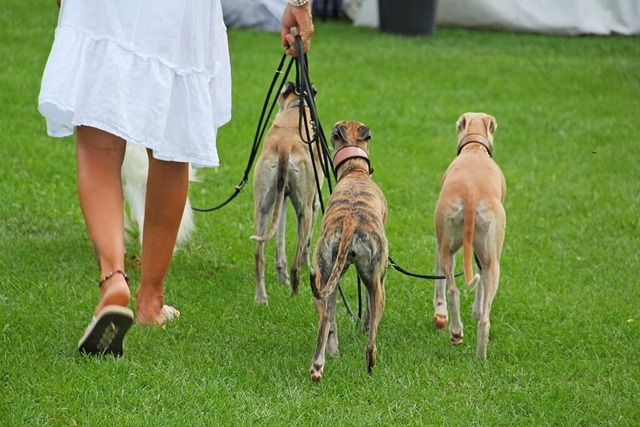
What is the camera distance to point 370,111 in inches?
432

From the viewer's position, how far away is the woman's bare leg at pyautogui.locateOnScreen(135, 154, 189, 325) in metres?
4.63

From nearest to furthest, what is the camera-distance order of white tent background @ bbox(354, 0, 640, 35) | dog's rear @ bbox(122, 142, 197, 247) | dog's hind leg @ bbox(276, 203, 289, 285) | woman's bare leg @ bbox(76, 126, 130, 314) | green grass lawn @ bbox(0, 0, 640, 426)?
green grass lawn @ bbox(0, 0, 640, 426) < woman's bare leg @ bbox(76, 126, 130, 314) < dog's hind leg @ bbox(276, 203, 289, 285) < dog's rear @ bbox(122, 142, 197, 247) < white tent background @ bbox(354, 0, 640, 35)

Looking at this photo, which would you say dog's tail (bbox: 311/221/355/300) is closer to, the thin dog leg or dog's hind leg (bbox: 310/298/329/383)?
dog's hind leg (bbox: 310/298/329/383)

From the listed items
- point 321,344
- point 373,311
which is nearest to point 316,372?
point 321,344

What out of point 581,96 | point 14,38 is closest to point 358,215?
point 581,96

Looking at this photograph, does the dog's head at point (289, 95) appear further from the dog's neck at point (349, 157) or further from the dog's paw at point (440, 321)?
the dog's paw at point (440, 321)

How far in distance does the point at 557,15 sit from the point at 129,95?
580 inches

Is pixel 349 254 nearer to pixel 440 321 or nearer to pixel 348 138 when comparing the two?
pixel 348 138

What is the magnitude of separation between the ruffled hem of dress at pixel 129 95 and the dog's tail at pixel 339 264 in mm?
688

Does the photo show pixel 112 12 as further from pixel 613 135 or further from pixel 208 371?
pixel 613 135

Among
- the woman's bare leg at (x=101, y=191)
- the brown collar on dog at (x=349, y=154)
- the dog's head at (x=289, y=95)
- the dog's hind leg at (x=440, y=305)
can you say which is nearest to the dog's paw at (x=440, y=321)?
the dog's hind leg at (x=440, y=305)

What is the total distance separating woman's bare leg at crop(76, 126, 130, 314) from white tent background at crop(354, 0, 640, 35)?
46.2 feet

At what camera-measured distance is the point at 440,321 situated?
5.33 meters

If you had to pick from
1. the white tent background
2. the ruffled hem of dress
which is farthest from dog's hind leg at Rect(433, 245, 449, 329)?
the white tent background
